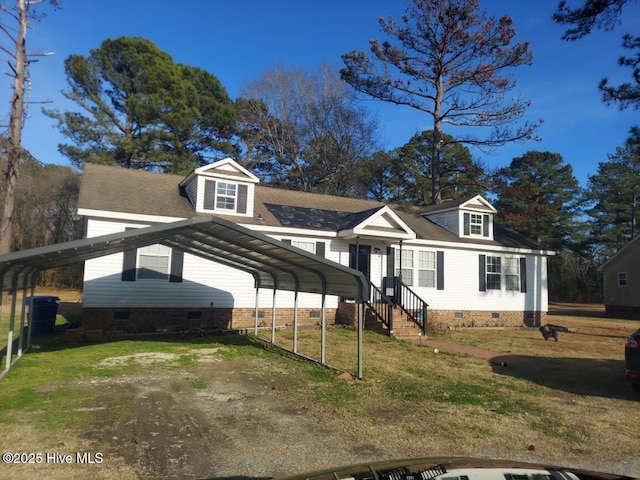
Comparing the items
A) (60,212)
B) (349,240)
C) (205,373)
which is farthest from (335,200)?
(60,212)

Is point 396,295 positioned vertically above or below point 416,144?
below

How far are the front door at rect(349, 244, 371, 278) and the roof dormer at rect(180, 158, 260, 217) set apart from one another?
12.8 feet

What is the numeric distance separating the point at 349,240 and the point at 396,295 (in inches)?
102

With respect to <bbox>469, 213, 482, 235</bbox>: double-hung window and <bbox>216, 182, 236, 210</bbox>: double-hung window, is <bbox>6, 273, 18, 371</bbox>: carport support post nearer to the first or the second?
<bbox>216, 182, 236, 210</bbox>: double-hung window

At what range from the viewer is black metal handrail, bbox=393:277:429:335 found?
15.0 meters

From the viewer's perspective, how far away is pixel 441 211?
20.3 meters

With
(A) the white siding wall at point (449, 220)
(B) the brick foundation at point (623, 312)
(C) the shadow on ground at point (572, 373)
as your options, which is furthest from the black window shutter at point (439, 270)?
(B) the brick foundation at point (623, 312)

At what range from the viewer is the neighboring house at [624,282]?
28141 millimetres

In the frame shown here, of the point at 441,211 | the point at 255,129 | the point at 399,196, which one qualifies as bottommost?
the point at 441,211

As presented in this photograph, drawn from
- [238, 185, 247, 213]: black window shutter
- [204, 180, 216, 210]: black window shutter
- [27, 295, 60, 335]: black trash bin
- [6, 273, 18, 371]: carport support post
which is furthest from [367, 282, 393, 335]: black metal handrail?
[27, 295, 60, 335]: black trash bin

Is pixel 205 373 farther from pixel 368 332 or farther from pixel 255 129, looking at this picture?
pixel 255 129

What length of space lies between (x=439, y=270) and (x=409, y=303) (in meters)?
2.26

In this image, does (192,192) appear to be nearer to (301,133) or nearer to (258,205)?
(258,205)

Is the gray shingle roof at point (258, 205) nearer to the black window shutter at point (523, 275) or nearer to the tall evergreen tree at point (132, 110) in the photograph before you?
the black window shutter at point (523, 275)
